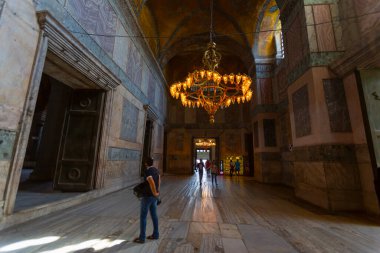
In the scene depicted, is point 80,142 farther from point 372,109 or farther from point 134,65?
point 372,109

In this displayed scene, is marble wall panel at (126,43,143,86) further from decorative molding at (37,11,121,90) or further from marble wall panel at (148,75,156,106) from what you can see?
decorative molding at (37,11,121,90)

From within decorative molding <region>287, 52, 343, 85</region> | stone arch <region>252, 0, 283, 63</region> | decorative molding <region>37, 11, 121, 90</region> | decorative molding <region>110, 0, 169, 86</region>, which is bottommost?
decorative molding <region>37, 11, 121, 90</region>

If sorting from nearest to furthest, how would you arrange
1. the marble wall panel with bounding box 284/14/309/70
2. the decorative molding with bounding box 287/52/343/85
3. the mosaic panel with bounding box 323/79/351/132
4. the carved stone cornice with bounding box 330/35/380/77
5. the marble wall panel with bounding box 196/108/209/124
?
the carved stone cornice with bounding box 330/35/380/77
the mosaic panel with bounding box 323/79/351/132
the decorative molding with bounding box 287/52/343/85
the marble wall panel with bounding box 284/14/309/70
the marble wall panel with bounding box 196/108/209/124

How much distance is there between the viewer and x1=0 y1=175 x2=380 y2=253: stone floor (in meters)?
2.39

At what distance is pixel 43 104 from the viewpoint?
40.7ft

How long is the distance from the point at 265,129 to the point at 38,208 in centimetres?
987

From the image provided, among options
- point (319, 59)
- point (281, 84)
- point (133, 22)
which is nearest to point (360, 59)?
point (319, 59)

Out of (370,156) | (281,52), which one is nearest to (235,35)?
(281,52)

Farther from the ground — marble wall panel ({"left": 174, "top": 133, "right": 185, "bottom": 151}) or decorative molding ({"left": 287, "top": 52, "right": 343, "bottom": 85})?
decorative molding ({"left": 287, "top": 52, "right": 343, "bottom": 85})

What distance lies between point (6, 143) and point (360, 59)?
7.33 metres

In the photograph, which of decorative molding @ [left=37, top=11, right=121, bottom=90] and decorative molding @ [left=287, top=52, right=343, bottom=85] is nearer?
decorative molding @ [left=37, top=11, right=121, bottom=90]

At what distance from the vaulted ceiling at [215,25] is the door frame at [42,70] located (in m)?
4.98

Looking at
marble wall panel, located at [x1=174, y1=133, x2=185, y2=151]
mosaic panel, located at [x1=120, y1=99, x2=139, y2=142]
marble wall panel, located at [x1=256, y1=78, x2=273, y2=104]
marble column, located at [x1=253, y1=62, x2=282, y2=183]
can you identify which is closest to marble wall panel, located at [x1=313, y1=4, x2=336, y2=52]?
marble column, located at [x1=253, y1=62, x2=282, y2=183]

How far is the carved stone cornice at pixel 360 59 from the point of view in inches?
149
